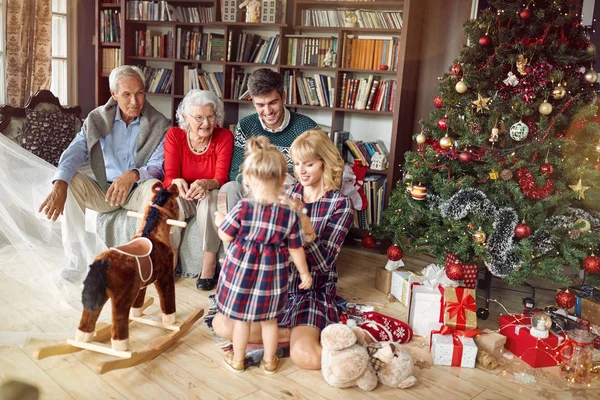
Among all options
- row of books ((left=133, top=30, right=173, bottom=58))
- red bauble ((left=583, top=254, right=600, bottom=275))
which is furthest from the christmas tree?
row of books ((left=133, top=30, right=173, bottom=58))

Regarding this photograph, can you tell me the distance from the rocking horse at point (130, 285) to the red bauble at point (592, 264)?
6.10 feet

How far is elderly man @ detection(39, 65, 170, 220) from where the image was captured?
9.64 ft

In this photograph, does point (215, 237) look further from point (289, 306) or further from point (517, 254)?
point (517, 254)

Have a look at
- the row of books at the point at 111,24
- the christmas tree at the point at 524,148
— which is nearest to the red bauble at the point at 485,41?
the christmas tree at the point at 524,148

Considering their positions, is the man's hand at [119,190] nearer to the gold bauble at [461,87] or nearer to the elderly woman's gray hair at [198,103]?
the elderly woman's gray hair at [198,103]

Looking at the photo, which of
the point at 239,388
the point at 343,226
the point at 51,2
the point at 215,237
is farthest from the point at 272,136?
the point at 51,2

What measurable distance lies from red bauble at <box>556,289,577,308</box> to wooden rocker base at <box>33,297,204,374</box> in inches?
66.2

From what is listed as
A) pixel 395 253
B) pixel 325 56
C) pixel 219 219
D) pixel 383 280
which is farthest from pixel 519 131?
pixel 325 56

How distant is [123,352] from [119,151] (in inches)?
58.9

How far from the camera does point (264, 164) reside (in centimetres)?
182

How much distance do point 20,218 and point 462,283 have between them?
211cm

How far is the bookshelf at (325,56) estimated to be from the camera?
12.0 ft

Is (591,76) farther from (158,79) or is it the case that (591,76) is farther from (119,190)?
(158,79)

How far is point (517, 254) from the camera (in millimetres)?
2562
